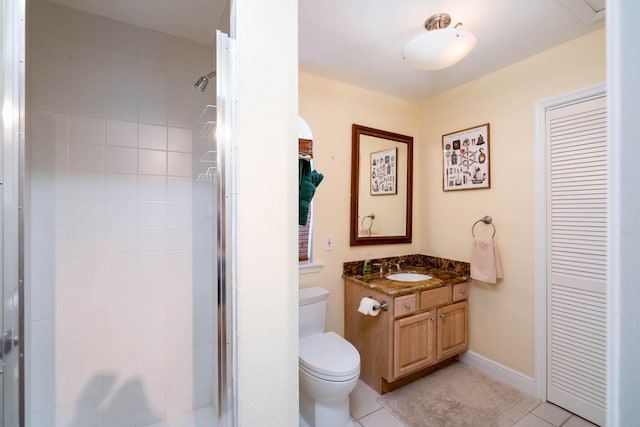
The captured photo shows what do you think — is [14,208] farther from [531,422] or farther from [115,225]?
[531,422]

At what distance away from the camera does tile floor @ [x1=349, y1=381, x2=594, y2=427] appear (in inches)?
63.9

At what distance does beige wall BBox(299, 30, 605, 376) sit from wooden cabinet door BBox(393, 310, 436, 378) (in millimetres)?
531

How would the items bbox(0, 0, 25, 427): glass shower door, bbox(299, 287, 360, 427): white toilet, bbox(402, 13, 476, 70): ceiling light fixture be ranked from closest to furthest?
bbox(0, 0, 25, 427): glass shower door < bbox(402, 13, 476, 70): ceiling light fixture < bbox(299, 287, 360, 427): white toilet

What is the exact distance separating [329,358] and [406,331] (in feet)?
2.09

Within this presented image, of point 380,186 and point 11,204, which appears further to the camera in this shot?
point 380,186

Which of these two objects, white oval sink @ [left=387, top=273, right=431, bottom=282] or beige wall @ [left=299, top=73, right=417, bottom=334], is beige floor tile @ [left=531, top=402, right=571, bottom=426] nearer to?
white oval sink @ [left=387, top=273, right=431, bottom=282]

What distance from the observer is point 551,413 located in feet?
5.58

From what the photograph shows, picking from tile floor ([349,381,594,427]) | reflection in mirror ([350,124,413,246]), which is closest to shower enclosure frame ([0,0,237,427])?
tile floor ([349,381,594,427])

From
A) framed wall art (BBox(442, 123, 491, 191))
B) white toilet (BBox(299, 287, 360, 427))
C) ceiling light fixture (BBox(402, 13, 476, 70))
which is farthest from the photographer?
framed wall art (BBox(442, 123, 491, 191))

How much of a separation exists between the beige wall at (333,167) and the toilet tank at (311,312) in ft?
0.65

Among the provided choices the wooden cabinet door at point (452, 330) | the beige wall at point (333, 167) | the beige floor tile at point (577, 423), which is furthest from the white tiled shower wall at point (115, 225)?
the beige floor tile at point (577, 423)

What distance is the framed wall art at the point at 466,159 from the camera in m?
2.14

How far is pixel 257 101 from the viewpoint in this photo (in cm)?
91

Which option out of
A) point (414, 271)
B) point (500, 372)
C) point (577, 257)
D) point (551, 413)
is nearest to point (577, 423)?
point (551, 413)
